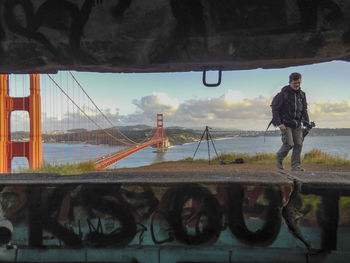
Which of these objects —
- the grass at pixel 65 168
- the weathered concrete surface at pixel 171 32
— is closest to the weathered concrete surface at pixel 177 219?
the weathered concrete surface at pixel 171 32

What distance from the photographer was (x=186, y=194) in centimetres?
172

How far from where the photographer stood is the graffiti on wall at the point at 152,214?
5.59ft

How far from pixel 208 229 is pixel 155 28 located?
4.94 feet

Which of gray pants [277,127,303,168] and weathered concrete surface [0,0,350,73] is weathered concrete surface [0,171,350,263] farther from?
gray pants [277,127,303,168]

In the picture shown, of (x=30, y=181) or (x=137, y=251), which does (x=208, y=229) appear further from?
(x=30, y=181)

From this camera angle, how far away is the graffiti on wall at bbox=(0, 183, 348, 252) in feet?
5.59

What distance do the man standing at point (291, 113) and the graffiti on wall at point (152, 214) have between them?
2217 millimetres

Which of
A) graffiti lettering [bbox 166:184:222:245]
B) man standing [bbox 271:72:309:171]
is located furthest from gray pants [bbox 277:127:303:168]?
graffiti lettering [bbox 166:184:222:245]

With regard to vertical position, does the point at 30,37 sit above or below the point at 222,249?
above

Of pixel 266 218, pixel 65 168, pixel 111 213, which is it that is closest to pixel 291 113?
pixel 266 218

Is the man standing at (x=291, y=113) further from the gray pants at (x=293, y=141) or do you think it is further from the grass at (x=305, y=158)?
the grass at (x=305, y=158)

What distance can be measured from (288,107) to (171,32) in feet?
8.68

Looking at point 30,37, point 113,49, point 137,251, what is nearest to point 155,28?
point 113,49

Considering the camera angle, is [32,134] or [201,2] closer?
[201,2]
